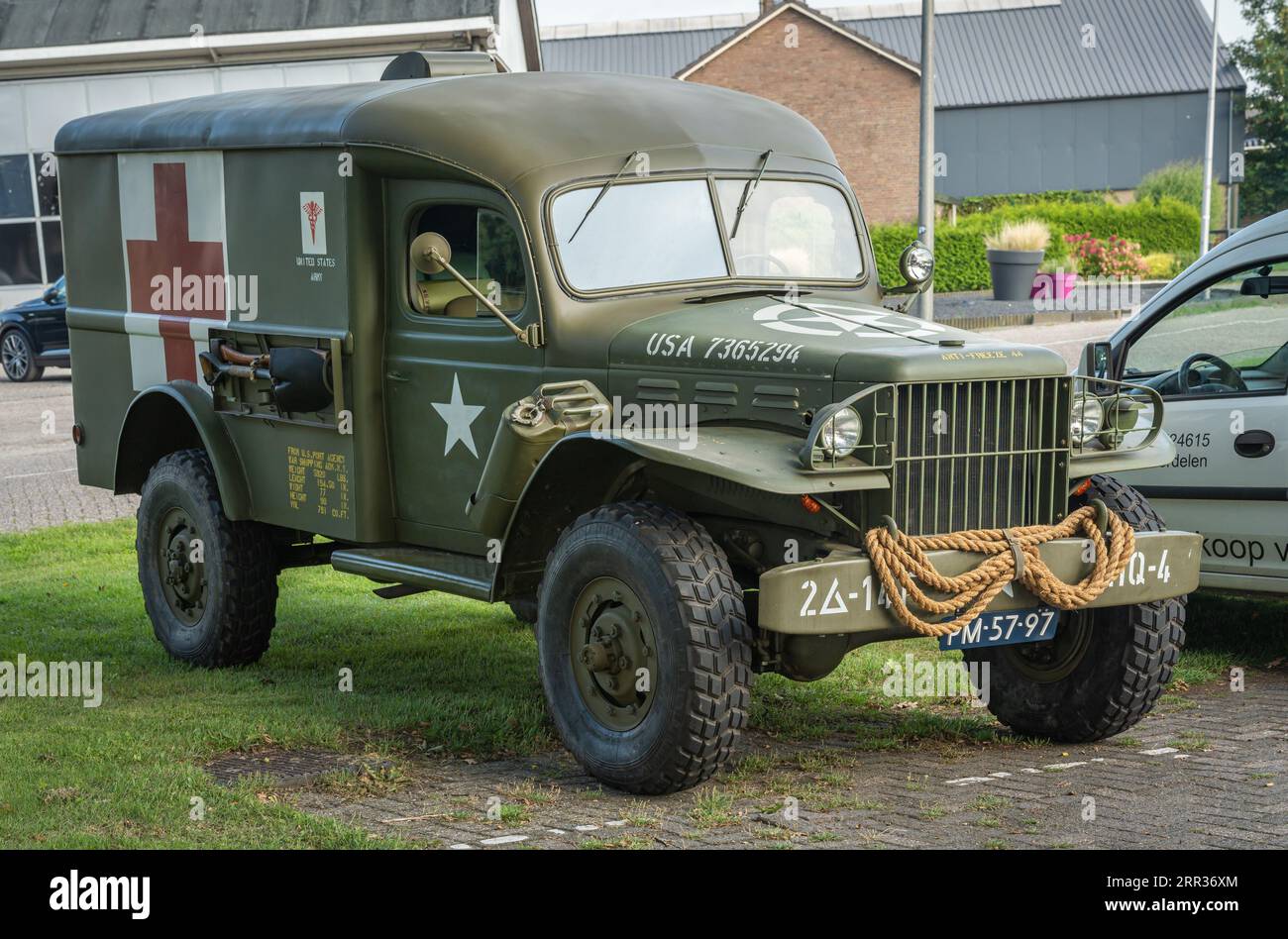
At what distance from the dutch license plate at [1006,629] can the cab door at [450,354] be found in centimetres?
202

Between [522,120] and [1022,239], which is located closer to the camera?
[522,120]

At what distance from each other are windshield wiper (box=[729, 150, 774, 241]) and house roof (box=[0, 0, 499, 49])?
2102 centimetres

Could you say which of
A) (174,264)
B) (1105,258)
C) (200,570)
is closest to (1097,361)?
(200,570)

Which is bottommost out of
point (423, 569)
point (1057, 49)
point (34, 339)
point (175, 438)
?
point (423, 569)

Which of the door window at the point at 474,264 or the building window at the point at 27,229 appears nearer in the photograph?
the door window at the point at 474,264

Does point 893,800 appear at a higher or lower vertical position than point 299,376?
lower

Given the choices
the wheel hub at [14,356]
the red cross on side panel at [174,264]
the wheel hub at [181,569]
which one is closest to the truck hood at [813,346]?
the red cross on side panel at [174,264]

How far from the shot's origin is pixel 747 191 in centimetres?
728

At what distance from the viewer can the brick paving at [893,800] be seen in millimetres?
5535

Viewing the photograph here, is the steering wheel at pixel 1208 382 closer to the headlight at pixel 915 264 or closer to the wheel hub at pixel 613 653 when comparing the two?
the headlight at pixel 915 264

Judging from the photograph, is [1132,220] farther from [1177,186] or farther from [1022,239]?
[1022,239]

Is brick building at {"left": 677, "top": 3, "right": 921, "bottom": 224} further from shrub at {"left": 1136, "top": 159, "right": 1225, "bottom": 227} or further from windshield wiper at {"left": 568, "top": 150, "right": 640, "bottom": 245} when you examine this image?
windshield wiper at {"left": 568, "top": 150, "right": 640, "bottom": 245}

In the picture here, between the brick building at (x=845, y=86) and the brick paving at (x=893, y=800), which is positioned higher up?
the brick building at (x=845, y=86)

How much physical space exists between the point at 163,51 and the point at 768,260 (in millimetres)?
23168
